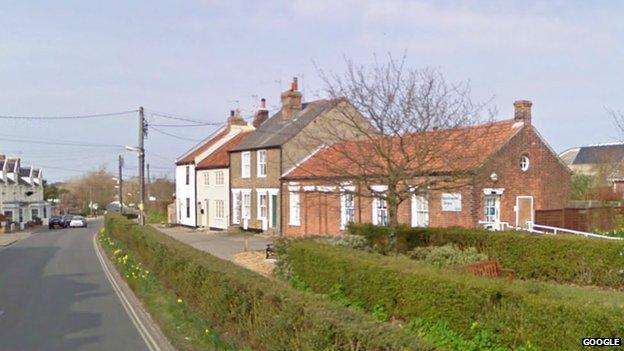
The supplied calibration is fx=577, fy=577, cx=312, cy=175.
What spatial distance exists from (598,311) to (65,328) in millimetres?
8555

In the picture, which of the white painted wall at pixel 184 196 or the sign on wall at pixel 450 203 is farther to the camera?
the white painted wall at pixel 184 196

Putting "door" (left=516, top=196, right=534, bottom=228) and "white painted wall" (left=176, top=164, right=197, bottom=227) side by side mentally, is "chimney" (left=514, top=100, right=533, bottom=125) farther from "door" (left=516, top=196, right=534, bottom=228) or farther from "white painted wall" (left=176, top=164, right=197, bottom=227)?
"white painted wall" (left=176, top=164, right=197, bottom=227)

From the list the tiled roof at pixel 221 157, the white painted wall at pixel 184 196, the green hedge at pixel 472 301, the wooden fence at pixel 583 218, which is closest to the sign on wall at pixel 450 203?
the wooden fence at pixel 583 218

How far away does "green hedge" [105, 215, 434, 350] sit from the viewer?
4.72 m

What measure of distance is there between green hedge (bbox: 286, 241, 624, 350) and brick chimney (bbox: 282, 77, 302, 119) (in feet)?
82.5

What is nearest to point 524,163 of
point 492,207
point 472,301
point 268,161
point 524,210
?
point 524,210

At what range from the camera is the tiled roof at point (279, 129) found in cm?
3222

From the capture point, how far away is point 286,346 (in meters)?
5.91

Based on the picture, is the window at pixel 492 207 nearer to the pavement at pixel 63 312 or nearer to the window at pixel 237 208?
the pavement at pixel 63 312

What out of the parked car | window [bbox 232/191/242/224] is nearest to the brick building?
window [bbox 232/191/242/224]

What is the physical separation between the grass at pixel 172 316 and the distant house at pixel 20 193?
51.8m

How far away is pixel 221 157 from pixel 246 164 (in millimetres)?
6141

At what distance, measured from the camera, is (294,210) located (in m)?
31.4

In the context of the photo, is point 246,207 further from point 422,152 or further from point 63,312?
point 63,312
